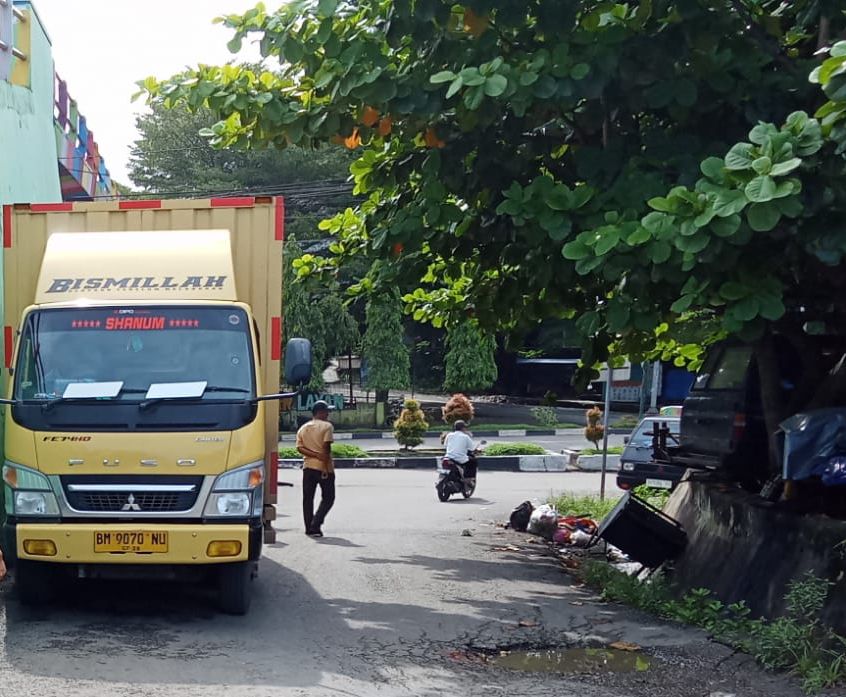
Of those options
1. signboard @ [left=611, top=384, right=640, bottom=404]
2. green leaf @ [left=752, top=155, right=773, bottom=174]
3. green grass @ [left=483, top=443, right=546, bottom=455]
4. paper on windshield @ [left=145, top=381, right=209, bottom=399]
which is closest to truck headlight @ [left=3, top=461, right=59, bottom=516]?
paper on windshield @ [left=145, top=381, right=209, bottom=399]

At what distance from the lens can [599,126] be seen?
9.27 meters

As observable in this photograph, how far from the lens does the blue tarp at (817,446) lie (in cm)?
773

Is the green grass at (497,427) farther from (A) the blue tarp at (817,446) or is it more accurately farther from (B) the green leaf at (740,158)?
(B) the green leaf at (740,158)

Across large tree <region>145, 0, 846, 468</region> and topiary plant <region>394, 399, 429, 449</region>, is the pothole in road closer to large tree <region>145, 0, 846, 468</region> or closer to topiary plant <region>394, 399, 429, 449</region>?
large tree <region>145, 0, 846, 468</region>

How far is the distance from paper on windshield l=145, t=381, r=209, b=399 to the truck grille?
0.59 m

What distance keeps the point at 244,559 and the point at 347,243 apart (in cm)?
501

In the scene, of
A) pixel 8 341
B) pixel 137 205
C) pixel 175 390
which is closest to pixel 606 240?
pixel 175 390

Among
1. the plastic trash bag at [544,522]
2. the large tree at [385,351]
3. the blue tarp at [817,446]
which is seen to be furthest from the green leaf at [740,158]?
the large tree at [385,351]

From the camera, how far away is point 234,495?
7719 mm

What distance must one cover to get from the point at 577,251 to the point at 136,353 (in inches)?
130

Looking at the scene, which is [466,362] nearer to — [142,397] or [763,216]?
[142,397]

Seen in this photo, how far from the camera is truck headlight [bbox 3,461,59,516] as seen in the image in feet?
24.9

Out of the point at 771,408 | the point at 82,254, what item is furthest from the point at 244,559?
the point at 771,408

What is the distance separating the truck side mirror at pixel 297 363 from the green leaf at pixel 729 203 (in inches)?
134
